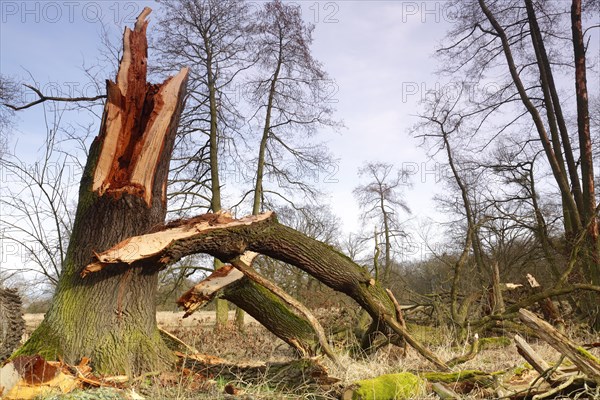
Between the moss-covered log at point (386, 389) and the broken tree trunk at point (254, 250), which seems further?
the broken tree trunk at point (254, 250)

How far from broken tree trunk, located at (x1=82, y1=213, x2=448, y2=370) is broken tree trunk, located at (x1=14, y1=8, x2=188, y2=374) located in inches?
10.9

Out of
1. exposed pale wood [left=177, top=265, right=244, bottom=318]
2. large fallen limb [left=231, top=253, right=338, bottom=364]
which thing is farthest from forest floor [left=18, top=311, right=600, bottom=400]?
exposed pale wood [left=177, top=265, right=244, bottom=318]

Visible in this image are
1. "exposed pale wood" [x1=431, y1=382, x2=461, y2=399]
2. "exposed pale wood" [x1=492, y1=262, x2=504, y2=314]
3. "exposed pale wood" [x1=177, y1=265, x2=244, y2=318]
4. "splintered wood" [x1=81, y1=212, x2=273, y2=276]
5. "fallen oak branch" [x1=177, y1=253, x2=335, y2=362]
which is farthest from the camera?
"exposed pale wood" [x1=492, y1=262, x2=504, y2=314]

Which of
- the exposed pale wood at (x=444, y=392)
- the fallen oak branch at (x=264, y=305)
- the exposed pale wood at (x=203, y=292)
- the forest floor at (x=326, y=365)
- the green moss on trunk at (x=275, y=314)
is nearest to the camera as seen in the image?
the exposed pale wood at (x=444, y=392)

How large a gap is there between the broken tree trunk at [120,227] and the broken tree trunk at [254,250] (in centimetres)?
28

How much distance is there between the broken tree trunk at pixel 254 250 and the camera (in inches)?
194

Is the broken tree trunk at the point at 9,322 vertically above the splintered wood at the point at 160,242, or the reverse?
the splintered wood at the point at 160,242

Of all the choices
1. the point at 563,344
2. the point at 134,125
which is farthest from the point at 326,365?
the point at 134,125

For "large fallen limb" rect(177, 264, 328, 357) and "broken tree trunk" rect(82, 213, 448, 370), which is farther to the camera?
"large fallen limb" rect(177, 264, 328, 357)

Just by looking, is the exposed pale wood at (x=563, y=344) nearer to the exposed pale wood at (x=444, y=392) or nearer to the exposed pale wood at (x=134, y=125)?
the exposed pale wood at (x=444, y=392)

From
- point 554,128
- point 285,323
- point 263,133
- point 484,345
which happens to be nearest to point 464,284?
point 554,128

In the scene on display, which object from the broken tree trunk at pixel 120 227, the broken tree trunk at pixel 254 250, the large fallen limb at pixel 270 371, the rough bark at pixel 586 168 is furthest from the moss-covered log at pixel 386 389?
the rough bark at pixel 586 168

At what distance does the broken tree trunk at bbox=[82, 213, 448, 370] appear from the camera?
493 centimetres

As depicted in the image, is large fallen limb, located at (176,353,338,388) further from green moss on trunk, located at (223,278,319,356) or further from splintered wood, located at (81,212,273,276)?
splintered wood, located at (81,212,273,276)
